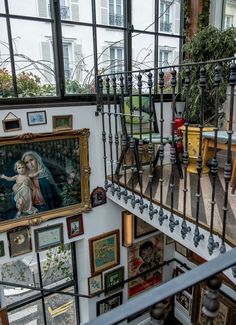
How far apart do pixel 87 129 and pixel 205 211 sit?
4.90 feet

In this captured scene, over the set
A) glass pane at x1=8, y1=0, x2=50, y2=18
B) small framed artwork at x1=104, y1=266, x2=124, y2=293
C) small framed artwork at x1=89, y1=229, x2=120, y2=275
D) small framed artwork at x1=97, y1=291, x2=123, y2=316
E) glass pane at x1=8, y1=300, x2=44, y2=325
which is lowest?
small framed artwork at x1=97, y1=291, x2=123, y2=316

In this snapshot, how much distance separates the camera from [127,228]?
11.2 feet

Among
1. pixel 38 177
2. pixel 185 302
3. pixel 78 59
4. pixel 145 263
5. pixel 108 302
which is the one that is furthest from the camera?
pixel 185 302

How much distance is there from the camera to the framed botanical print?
3.68m

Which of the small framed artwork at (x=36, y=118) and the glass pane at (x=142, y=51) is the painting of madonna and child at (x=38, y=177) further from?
the glass pane at (x=142, y=51)

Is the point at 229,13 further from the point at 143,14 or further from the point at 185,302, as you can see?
the point at 185,302

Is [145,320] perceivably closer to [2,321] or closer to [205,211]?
[2,321]

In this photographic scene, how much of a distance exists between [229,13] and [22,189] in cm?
349

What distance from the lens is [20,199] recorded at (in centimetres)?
266

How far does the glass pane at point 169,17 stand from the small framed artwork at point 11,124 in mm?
2171

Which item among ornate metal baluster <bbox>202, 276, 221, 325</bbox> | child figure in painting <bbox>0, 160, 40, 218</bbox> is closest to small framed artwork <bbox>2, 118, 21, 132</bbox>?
child figure in painting <bbox>0, 160, 40, 218</bbox>

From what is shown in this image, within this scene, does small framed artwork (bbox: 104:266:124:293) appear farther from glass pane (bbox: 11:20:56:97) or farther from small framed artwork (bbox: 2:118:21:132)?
glass pane (bbox: 11:20:56:97)

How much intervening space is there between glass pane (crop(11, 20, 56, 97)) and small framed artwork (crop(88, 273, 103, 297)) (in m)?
2.28

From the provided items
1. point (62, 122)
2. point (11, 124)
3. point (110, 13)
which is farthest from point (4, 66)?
point (110, 13)
